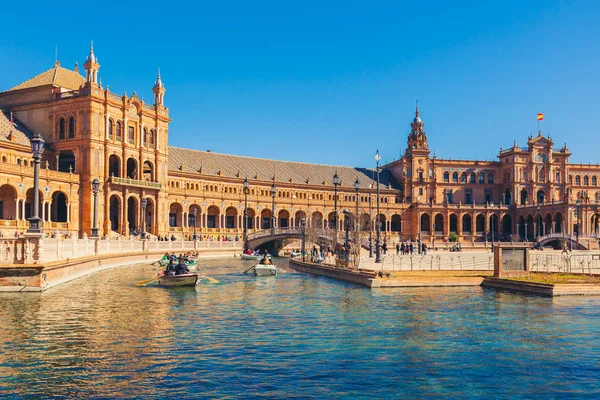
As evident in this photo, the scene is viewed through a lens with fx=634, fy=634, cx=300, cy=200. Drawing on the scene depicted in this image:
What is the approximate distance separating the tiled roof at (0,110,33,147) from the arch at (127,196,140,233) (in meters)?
15.0

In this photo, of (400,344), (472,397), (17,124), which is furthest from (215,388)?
(17,124)

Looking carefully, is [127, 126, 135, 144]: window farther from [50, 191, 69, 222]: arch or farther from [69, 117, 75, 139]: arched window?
[50, 191, 69, 222]: arch

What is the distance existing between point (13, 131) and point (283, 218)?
54218mm

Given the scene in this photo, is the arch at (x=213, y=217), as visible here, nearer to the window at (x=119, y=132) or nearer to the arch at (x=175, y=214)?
the arch at (x=175, y=214)

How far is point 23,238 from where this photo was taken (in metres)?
31.1

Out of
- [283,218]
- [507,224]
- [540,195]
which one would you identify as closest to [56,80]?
[283,218]

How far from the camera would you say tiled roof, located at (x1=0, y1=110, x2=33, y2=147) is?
77294mm

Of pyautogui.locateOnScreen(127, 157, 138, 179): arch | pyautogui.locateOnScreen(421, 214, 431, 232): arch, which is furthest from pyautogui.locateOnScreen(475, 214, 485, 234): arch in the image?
pyautogui.locateOnScreen(127, 157, 138, 179): arch

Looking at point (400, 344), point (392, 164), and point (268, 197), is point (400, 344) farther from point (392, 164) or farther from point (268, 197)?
point (392, 164)

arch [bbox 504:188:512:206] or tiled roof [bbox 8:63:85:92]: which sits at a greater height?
tiled roof [bbox 8:63:85:92]

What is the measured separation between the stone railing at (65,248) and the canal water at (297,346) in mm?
2216

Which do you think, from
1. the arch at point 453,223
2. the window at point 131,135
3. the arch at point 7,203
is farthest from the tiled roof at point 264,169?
the arch at point 7,203

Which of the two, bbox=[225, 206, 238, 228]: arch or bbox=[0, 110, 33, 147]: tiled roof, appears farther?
bbox=[225, 206, 238, 228]: arch

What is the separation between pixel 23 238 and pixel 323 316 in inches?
618
